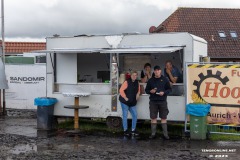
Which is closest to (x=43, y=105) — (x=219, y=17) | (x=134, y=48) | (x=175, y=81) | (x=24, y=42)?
(x=134, y=48)

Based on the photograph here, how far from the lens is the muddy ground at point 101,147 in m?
8.70

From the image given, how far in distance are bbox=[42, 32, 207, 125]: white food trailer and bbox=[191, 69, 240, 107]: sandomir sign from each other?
1.61ft

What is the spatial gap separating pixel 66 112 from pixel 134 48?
9.10 feet

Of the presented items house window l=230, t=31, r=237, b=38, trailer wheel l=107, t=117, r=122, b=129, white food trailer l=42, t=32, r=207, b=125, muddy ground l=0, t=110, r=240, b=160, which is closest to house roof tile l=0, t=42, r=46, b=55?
house window l=230, t=31, r=237, b=38

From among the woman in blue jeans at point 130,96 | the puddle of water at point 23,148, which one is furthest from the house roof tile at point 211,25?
the puddle of water at point 23,148

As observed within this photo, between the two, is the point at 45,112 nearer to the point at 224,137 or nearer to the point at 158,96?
the point at 158,96

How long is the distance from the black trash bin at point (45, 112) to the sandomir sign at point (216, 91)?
4.09 metres

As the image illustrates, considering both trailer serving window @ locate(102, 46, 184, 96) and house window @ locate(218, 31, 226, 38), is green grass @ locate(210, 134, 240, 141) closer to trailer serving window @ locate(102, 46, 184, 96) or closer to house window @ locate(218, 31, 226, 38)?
trailer serving window @ locate(102, 46, 184, 96)

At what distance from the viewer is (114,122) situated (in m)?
11.9

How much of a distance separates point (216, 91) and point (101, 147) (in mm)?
3276

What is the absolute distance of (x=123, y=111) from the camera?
1123cm

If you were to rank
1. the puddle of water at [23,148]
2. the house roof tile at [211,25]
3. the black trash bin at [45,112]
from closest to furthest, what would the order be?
1. the puddle of water at [23,148]
2. the black trash bin at [45,112]
3. the house roof tile at [211,25]

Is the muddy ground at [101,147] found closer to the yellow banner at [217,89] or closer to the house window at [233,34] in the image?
the yellow banner at [217,89]

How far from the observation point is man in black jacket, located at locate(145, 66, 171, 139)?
10.6 metres
